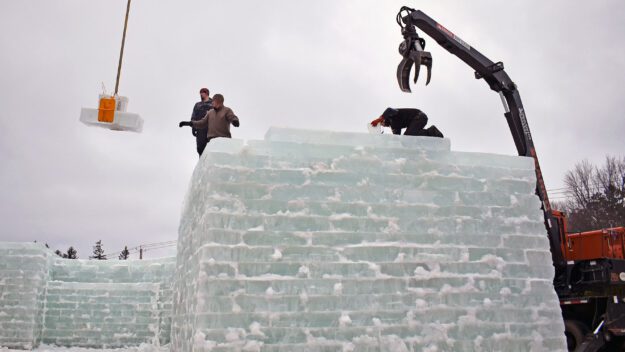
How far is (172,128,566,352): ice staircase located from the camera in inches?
187

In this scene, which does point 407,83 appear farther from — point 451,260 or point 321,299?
point 321,299

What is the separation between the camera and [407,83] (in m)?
8.05

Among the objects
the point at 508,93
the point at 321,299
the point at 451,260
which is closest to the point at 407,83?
the point at 508,93

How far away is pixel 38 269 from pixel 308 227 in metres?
9.41

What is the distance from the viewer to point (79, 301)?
41.1 feet

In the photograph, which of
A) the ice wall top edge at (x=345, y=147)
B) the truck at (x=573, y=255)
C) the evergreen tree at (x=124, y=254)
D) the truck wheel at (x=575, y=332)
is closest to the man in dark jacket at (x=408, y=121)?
the ice wall top edge at (x=345, y=147)

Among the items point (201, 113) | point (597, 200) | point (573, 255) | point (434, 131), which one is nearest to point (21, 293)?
point (201, 113)

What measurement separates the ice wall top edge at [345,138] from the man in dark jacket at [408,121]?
2.54ft

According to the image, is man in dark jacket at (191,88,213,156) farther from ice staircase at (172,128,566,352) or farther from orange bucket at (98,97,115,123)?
ice staircase at (172,128,566,352)

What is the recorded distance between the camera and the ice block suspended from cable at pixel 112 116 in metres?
6.60

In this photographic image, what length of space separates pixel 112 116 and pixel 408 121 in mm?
3544

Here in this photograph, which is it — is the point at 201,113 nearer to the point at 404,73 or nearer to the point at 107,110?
the point at 107,110

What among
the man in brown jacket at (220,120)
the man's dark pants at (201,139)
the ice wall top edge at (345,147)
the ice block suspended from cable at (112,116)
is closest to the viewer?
the ice wall top edge at (345,147)

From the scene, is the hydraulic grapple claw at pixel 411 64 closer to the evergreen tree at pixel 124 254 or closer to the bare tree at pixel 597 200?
the bare tree at pixel 597 200
